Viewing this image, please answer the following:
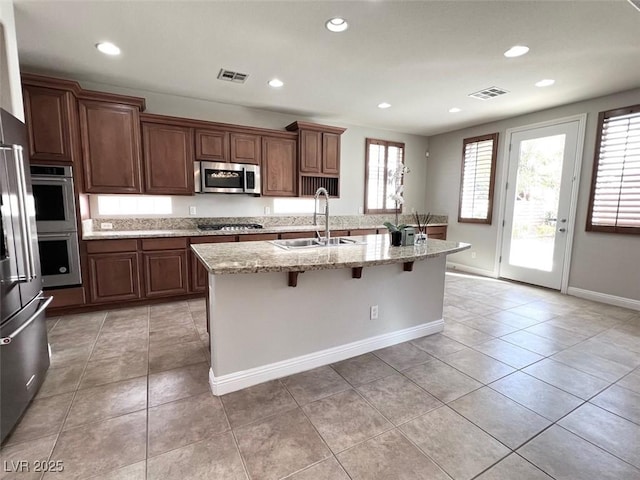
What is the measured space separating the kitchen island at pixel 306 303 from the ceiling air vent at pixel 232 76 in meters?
1.96

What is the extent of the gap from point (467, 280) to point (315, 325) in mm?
3699

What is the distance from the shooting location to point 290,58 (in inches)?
114

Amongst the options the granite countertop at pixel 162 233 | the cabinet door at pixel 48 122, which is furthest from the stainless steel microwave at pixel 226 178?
the cabinet door at pixel 48 122

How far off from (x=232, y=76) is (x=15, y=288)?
273 cm

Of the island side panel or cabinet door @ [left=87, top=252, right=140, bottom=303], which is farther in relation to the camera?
cabinet door @ [left=87, top=252, right=140, bottom=303]

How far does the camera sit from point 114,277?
3434 millimetres

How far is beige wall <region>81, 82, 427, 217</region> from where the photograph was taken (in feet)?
13.1

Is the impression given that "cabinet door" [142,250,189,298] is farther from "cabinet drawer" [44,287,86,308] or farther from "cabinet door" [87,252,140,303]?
"cabinet drawer" [44,287,86,308]

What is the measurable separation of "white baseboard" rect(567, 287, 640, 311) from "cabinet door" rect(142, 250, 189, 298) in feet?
17.2

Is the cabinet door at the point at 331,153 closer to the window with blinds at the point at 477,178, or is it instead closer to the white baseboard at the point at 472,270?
the window with blinds at the point at 477,178

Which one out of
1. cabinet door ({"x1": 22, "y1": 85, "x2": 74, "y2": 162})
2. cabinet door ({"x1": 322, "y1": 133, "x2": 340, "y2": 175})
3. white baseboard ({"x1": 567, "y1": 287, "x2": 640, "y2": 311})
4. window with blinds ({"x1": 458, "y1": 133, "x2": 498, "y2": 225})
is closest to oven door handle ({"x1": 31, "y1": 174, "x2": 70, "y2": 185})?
cabinet door ({"x1": 22, "y1": 85, "x2": 74, "y2": 162})

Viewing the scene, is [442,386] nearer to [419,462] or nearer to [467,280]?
[419,462]

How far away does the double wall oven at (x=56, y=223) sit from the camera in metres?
2.98

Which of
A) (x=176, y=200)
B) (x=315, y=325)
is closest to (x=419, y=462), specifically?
(x=315, y=325)
